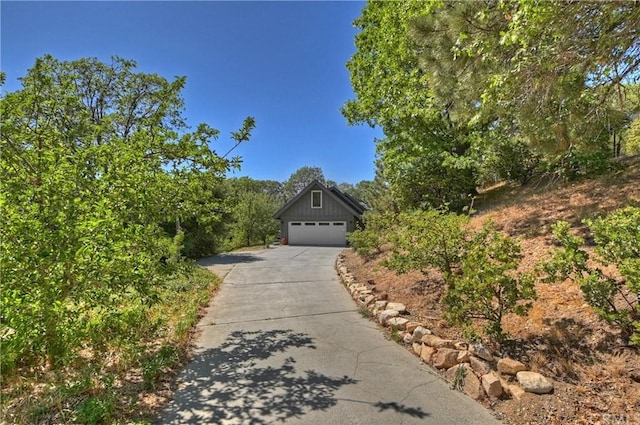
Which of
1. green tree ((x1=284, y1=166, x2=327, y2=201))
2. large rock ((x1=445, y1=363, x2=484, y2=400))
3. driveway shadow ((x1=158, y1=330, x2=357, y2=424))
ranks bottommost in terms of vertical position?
driveway shadow ((x1=158, y1=330, x2=357, y2=424))

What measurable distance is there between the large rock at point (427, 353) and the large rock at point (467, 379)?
0.36 m

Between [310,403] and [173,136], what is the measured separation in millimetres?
4252

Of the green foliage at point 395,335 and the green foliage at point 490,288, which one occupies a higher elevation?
the green foliage at point 490,288

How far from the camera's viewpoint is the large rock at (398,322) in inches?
203

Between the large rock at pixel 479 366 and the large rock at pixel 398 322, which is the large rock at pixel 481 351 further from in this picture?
the large rock at pixel 398 322

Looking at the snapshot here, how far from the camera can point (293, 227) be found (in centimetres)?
2528

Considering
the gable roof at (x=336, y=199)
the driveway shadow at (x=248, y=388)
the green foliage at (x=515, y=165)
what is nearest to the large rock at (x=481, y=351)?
the driveway shadow at (x=248, y=388)

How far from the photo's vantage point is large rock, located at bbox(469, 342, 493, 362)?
3777 mm

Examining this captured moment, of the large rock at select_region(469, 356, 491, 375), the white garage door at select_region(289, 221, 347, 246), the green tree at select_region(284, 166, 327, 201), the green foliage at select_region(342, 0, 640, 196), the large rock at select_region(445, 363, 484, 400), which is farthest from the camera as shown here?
the green tree at select_region(284, 166, 327, 201)

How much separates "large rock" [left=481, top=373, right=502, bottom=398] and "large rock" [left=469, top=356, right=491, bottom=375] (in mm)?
192

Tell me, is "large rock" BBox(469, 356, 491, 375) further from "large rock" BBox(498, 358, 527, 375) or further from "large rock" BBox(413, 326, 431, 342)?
"large rock" BBox(413, 326, 431, 342)

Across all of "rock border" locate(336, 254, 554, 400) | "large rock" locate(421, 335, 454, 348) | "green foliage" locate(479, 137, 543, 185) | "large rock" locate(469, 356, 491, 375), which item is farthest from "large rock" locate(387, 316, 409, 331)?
"green foliage" locate(479, 137, 543, 185)

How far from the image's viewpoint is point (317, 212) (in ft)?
81.4

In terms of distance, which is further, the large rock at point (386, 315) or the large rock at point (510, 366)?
the large rock at point (386, 315)
